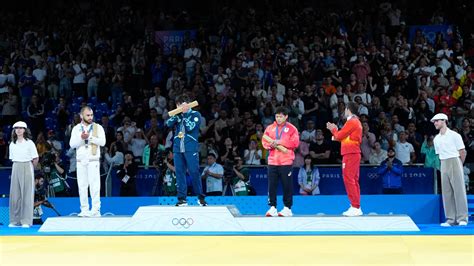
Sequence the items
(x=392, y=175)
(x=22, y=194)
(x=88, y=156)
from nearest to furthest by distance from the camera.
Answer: (x=88, y=156) < (x=22, y=194) < (x=392, y=175)

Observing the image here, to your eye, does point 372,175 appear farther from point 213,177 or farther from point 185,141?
point 185,141

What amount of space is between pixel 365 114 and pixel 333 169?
2.30 metres

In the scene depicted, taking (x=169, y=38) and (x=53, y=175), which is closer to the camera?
(x=53, y=175)

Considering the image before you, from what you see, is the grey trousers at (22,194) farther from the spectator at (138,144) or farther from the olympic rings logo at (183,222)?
the spectator at (138,144)

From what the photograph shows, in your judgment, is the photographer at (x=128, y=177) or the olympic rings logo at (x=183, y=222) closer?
the olympic rings logo at (x=183, y=222)

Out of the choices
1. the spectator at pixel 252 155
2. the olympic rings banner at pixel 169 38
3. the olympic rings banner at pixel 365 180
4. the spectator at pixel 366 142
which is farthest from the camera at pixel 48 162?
the olympic rings banner at pixel 169 38

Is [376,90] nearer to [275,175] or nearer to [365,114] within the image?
[365,114]

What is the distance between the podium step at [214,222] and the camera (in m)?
14.6

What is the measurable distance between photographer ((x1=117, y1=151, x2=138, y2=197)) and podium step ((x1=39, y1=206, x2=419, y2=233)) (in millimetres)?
4594

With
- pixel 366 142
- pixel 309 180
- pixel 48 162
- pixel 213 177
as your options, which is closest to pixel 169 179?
pixel 213 177

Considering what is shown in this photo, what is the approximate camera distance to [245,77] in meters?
23.9

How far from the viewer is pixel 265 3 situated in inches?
1144

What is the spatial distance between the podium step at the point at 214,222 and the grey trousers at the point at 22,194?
5.95 feet

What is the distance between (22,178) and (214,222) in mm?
4905
